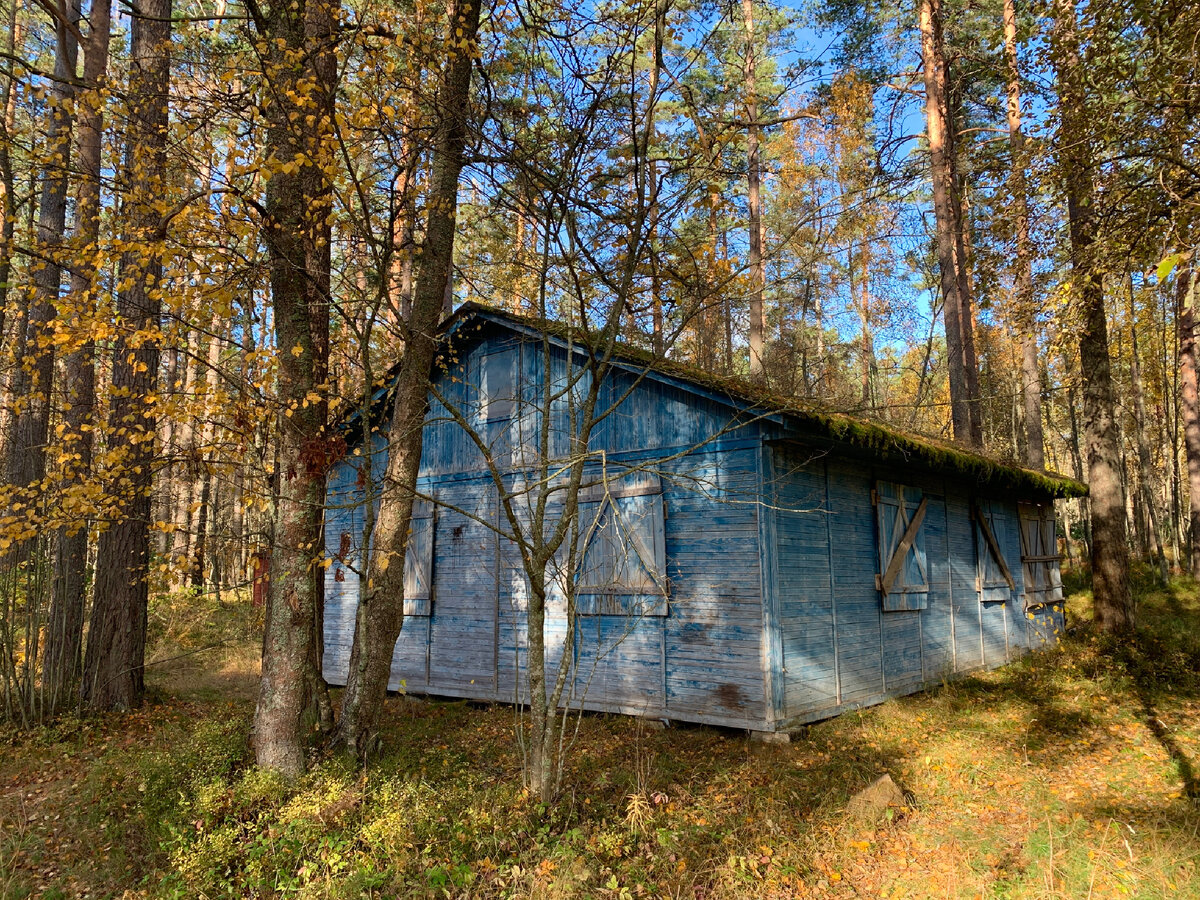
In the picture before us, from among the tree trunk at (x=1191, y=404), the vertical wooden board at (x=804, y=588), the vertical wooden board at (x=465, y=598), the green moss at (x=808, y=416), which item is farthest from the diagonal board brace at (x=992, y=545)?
the vertical wooden board at (x=465, y=598)

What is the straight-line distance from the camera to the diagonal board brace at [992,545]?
477 inches

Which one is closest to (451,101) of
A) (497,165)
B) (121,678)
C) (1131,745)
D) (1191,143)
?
(497,165)

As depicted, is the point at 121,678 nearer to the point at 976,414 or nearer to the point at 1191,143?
the point at 1191,143

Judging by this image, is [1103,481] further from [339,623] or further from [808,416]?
[339,623]

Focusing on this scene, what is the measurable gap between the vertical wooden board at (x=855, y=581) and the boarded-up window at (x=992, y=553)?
354cm

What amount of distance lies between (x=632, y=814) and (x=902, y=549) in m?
6.09

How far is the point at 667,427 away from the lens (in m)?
8.92

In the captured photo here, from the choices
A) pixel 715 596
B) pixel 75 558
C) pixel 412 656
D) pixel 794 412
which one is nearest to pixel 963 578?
pixel 715 596

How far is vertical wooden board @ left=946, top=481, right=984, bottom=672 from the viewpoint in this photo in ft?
37.3

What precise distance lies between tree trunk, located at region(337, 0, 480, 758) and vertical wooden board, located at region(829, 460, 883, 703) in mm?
5110

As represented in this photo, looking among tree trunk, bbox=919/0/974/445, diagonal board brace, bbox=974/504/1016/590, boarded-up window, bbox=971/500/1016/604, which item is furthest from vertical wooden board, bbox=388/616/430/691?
tree trunk, bbox=919/0/974/445

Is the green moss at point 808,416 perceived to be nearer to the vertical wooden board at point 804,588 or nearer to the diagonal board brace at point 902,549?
the vertical wooden board at point 804,588

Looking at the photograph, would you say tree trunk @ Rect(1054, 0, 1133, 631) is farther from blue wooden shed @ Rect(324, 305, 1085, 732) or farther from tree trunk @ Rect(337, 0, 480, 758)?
tree trunk @ Rect(337, 0, 480, 758)

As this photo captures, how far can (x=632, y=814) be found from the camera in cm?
549
